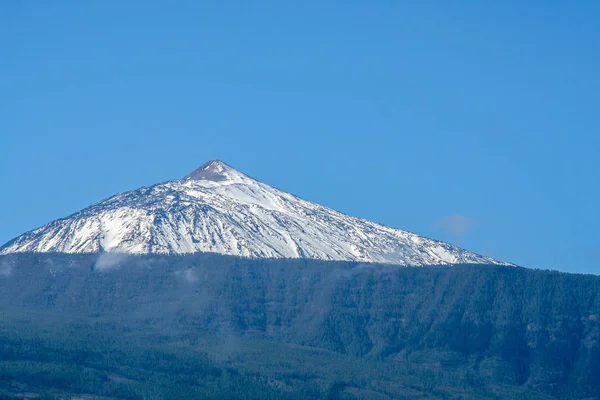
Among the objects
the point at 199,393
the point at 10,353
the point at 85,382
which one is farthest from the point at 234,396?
the point at 10,353

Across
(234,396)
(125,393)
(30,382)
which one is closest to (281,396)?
(234,396)

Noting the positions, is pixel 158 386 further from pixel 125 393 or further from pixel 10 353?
pixel 10 353

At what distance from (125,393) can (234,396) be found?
55.7 ft

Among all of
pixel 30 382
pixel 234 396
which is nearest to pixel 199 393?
pixel 234 396

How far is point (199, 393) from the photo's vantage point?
195625mm

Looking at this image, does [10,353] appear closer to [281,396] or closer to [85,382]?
[85,382]

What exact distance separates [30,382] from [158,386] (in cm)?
1947

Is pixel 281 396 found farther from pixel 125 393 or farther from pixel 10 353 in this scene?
pixel 10 353

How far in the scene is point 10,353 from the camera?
653ft

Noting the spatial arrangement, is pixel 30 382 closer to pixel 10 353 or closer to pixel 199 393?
pixel 10 353

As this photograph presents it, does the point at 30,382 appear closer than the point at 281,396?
Yes

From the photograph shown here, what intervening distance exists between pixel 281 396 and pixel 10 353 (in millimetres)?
42237

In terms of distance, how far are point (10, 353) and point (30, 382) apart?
13.2 meters

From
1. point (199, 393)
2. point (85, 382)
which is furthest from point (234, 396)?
point (85, 382)
